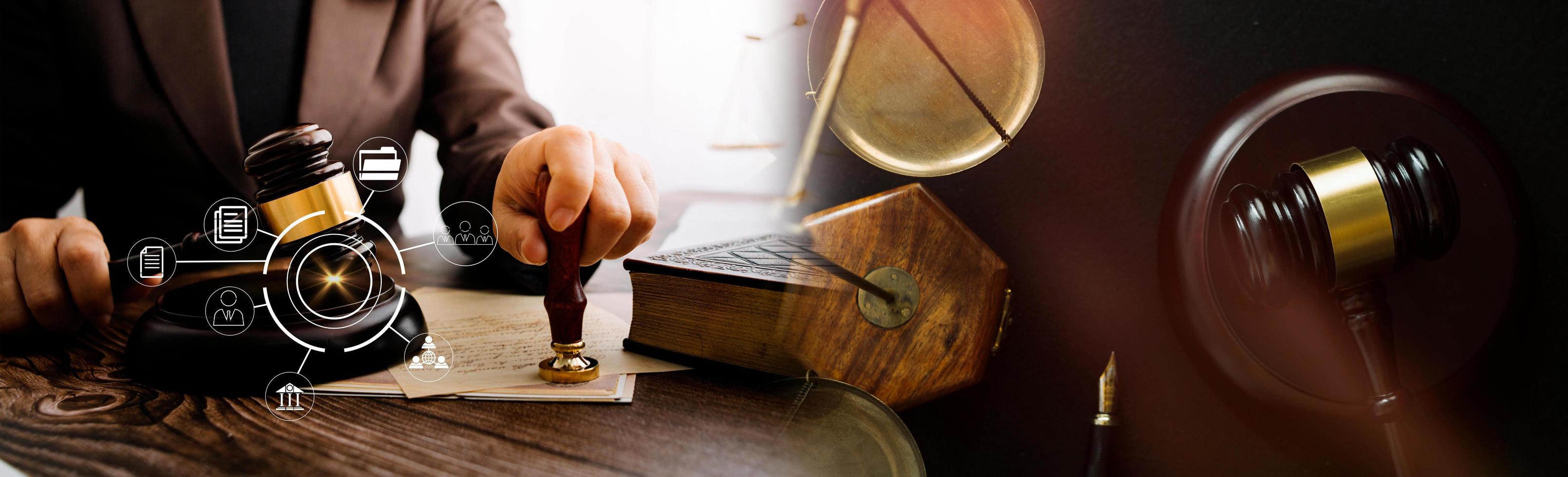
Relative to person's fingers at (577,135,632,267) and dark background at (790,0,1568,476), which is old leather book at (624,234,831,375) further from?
dark background at (790,0,1568,476)

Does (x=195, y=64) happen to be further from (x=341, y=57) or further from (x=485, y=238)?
(x=485, y=238)

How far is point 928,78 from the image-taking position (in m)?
0.60

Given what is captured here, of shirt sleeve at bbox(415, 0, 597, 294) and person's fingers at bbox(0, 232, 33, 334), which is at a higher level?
shirt sleeve at bbox(415, 0, 597, 294)

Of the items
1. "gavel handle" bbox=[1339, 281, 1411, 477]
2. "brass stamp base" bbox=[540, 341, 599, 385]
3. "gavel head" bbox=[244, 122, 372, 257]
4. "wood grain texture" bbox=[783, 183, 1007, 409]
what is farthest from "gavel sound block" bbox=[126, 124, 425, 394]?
"gavel handle" bbox=[1339, 281, 1411, 477]

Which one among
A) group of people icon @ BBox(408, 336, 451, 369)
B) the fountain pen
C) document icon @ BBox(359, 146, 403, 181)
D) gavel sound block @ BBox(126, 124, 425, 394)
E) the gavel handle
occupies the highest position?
document icon @ BBox(359, 146, 403, 181)

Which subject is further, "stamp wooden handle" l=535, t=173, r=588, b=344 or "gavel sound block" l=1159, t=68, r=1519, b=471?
"gavel sound block" l=1159, t=68, r=1519, b=471

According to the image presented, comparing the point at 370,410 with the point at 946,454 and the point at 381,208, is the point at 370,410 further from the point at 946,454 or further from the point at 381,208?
the point at 946,454

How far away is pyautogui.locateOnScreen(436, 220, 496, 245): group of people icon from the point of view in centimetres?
54

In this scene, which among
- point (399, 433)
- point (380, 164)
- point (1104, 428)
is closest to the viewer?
point (399, 433)

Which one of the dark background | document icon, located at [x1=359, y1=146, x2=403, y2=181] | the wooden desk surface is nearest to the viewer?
the wooden desk surface

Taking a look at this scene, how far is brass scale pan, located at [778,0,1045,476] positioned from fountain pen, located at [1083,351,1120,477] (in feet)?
0.89

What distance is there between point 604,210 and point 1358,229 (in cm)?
58

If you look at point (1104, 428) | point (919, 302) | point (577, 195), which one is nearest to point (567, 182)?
point (577, 195)

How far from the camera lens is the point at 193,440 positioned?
423 millimetres
